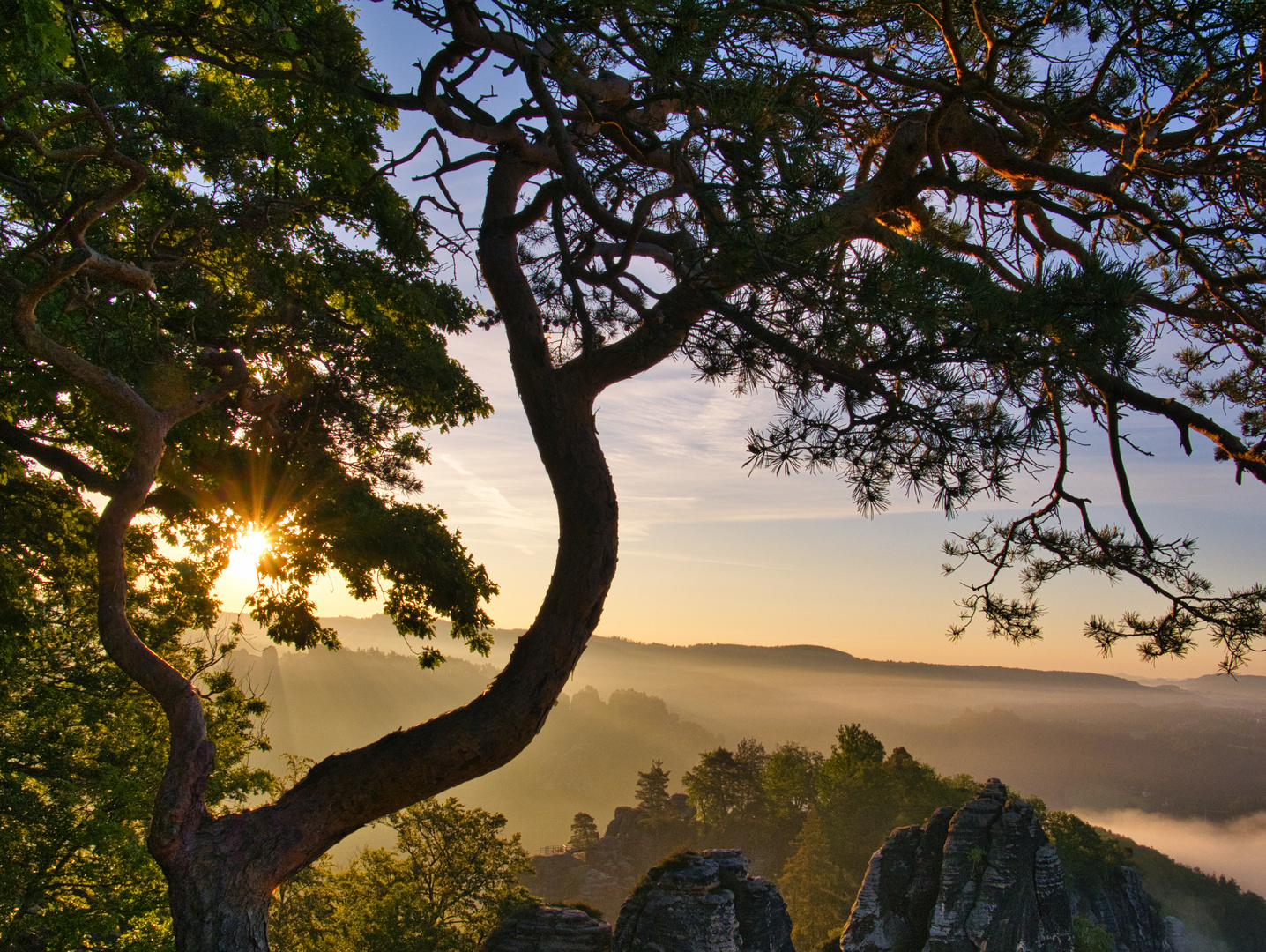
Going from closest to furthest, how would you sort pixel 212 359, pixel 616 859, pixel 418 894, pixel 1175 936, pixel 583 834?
pixel 212 359 < pixel 418 894 < pixel 1175 936 < pixel 616 859 < pixel 583 834

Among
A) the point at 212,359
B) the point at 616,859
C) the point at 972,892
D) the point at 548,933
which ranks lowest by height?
the point at 616,859

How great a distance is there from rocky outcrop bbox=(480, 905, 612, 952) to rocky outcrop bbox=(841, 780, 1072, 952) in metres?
15.2

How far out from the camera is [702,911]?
20.7 m

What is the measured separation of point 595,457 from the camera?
445 cm

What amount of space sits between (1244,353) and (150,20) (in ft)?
32.0

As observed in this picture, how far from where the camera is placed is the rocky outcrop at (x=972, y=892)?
1102 inches

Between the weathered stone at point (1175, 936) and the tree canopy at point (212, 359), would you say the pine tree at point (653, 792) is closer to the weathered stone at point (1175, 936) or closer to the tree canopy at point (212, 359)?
the weathered stone at point (1175, 936)

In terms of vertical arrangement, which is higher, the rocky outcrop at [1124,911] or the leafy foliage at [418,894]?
the leafy foliage at [418,894]

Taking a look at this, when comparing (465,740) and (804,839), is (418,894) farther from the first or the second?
(804,839)

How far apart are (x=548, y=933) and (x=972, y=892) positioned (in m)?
19.4

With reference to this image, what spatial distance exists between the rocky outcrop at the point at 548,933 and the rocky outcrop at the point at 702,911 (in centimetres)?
65

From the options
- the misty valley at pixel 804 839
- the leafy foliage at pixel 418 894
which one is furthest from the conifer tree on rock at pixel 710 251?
the leafy foliage at pixel 418 894

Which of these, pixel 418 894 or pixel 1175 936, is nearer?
pixel 418 894

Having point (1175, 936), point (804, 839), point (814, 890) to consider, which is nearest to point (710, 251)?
point (814, 890)
